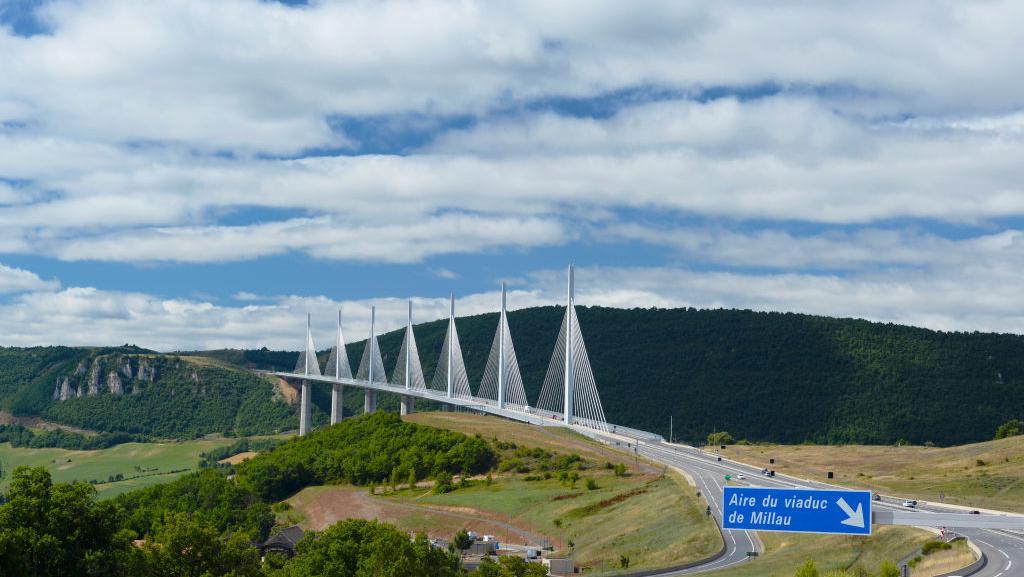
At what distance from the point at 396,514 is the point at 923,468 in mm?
49086

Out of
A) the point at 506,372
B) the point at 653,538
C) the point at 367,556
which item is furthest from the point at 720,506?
the point at 506,372

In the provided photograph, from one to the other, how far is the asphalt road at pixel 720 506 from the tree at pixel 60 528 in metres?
27.0

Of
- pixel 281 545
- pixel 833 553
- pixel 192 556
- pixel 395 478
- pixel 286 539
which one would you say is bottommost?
pixel 281 545

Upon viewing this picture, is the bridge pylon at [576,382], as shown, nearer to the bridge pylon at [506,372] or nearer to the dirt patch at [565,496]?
the dirt patch at [565,496]

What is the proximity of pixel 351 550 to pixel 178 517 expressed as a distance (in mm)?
9481

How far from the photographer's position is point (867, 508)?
24969 millimetres

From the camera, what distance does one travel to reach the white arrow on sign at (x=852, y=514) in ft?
82.3

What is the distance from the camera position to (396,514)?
94875mm

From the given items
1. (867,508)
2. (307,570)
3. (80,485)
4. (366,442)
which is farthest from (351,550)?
(366,442)

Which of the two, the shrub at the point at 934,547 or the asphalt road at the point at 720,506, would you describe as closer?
the asphalt road at the point at 720,506

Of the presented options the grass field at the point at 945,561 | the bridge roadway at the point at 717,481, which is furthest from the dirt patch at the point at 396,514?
the grass field at the point at 945,561

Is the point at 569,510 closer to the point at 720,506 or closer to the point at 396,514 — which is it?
the point at 720,506

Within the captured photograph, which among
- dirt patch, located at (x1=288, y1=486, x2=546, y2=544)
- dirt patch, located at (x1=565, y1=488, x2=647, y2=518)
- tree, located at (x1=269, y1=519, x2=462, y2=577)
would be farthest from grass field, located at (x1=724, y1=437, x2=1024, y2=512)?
tree, located at (x1=269, y1=519, x2=462, y2=577)

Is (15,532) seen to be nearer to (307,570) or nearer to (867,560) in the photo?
(307,570)
